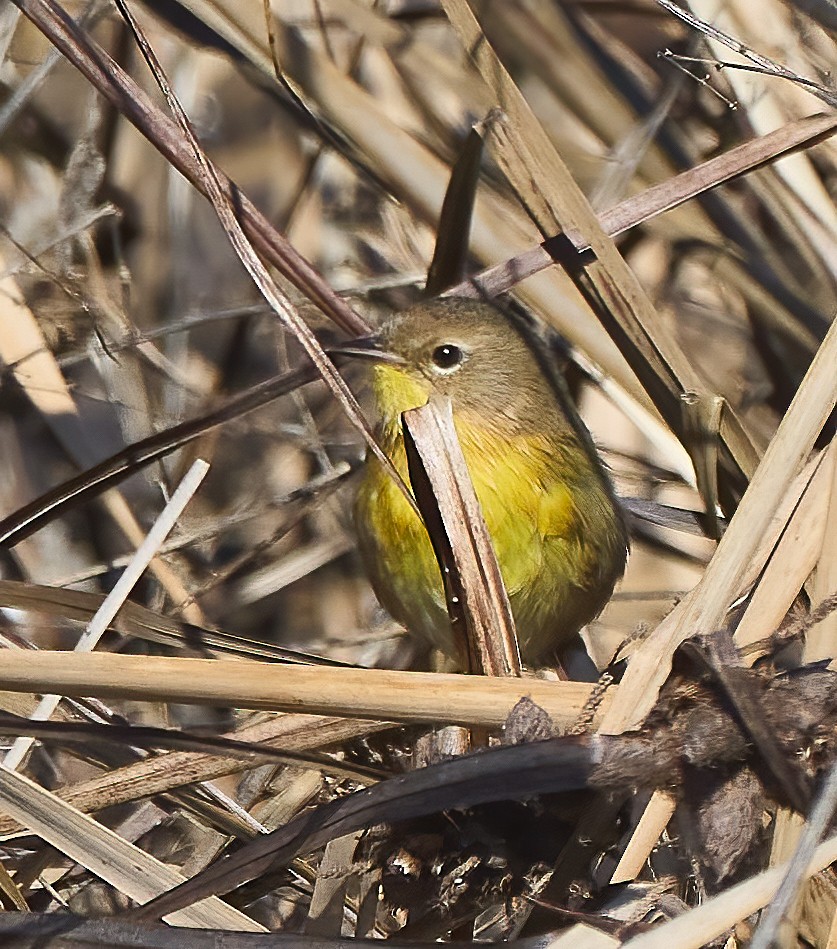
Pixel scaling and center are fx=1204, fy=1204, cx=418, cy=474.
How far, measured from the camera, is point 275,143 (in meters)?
3.28

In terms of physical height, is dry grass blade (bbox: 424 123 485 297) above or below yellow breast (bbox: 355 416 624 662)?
above

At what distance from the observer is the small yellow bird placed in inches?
86.0

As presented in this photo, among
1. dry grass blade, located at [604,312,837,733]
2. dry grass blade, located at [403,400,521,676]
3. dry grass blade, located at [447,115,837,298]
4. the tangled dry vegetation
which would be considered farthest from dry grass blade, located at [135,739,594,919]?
dry grass blade, located at [447,115,837,298]

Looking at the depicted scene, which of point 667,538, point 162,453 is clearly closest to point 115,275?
point 162,453

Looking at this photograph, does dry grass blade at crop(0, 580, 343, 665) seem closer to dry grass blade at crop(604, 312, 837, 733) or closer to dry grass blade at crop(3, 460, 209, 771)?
dry grass blade at crop(3, 460, 209, 771)

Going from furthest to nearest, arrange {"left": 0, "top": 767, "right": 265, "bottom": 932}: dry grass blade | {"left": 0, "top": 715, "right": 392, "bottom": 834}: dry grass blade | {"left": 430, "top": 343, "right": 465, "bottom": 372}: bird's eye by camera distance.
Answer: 1. {"left": 430, "top": 343, "right": 465, "bottom": 372}: bird's eye
2. {"left": 0, "top": 715, "right": 392, "bottom": 834}: dry grass blade
3. {"left": 0, "top": 767, "right": 265, "bottom": 932}: dry grass blade

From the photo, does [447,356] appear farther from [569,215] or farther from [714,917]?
[714,917]

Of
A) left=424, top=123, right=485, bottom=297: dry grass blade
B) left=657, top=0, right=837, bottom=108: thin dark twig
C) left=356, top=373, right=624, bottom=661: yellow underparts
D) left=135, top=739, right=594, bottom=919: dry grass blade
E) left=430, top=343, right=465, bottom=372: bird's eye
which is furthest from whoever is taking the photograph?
left=430, top=343, right=465, bottom=372: bird's eye

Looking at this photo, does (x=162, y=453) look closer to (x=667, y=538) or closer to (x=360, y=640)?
(x=360, y=640)

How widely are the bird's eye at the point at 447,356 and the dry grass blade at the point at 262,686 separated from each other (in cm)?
104

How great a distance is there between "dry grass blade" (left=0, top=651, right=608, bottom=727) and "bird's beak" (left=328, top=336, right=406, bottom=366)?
952 mm

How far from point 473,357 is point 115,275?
1.10m

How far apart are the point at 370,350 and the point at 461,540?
67 centimetres

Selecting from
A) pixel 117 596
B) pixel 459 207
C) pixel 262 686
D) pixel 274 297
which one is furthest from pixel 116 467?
pixel 459 207
